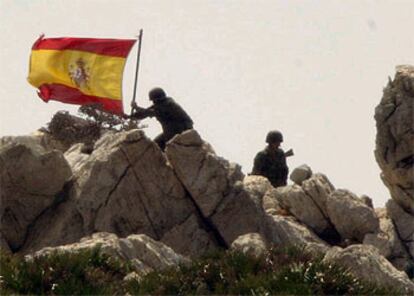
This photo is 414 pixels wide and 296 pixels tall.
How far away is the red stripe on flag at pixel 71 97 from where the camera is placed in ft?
150

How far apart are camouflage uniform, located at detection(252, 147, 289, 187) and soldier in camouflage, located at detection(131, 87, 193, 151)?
5601mm

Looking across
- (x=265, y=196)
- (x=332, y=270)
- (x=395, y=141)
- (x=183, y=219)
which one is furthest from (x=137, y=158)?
(x=332, y=270)

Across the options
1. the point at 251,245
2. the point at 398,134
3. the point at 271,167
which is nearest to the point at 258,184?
the point at 271,167

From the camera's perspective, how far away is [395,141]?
45.2m

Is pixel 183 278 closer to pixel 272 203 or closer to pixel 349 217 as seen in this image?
pixel 349 217

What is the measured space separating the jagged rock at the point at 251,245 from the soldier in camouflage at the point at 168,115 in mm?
8889

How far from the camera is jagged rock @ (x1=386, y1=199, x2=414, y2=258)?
44531 millimetres

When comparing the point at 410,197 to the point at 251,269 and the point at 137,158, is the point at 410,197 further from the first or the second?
the point at 251,269

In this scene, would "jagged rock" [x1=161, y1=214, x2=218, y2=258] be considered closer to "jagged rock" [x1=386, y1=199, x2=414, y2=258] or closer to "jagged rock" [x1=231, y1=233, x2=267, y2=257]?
"jagged rock" [x1=231, y1=233, x2=267, y2=257]

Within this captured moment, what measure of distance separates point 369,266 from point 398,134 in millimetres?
12865

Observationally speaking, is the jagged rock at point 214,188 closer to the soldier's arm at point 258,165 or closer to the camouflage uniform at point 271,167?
the camouflage uniform at point 271,167

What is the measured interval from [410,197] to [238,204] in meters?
8.30

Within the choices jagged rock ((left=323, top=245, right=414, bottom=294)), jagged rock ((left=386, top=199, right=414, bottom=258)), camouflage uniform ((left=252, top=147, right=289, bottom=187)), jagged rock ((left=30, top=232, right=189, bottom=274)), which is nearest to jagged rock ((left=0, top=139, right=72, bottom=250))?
jagged rock ((left=30, top=232, right=189, bottom=274))

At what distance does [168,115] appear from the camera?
4278cm
